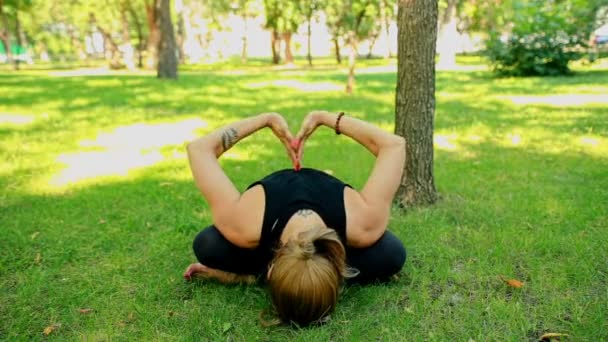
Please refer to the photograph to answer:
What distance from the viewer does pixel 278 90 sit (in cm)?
1449

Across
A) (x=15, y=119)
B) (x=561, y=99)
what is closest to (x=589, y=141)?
(x=561, y=99)

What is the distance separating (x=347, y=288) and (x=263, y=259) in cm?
59

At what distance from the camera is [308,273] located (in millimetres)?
2361

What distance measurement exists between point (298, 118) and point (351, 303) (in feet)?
20.6

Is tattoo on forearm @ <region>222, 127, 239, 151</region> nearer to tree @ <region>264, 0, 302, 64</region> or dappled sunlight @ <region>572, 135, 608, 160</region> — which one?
dappled sunlight @ <region>572, 135, 608, 160</region>

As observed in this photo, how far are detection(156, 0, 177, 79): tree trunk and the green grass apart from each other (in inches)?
354

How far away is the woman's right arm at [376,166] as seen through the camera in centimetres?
295

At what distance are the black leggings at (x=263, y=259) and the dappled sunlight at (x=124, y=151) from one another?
3.20 metres

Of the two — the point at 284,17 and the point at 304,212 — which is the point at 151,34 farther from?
the point at 304,212

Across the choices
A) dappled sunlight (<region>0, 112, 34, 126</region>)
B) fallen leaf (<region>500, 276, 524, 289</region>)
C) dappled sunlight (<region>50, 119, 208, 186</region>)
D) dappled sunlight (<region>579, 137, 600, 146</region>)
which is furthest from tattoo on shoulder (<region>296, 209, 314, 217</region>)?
dappled sunlight (<region>0, 112, 34, 126</region>)

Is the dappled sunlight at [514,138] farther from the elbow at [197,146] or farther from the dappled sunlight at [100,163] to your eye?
the elbow at [197,146]

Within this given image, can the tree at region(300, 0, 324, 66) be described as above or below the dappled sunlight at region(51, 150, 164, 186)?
above

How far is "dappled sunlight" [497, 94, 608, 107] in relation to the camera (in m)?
10.2

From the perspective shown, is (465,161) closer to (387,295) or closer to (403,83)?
(403,83)
